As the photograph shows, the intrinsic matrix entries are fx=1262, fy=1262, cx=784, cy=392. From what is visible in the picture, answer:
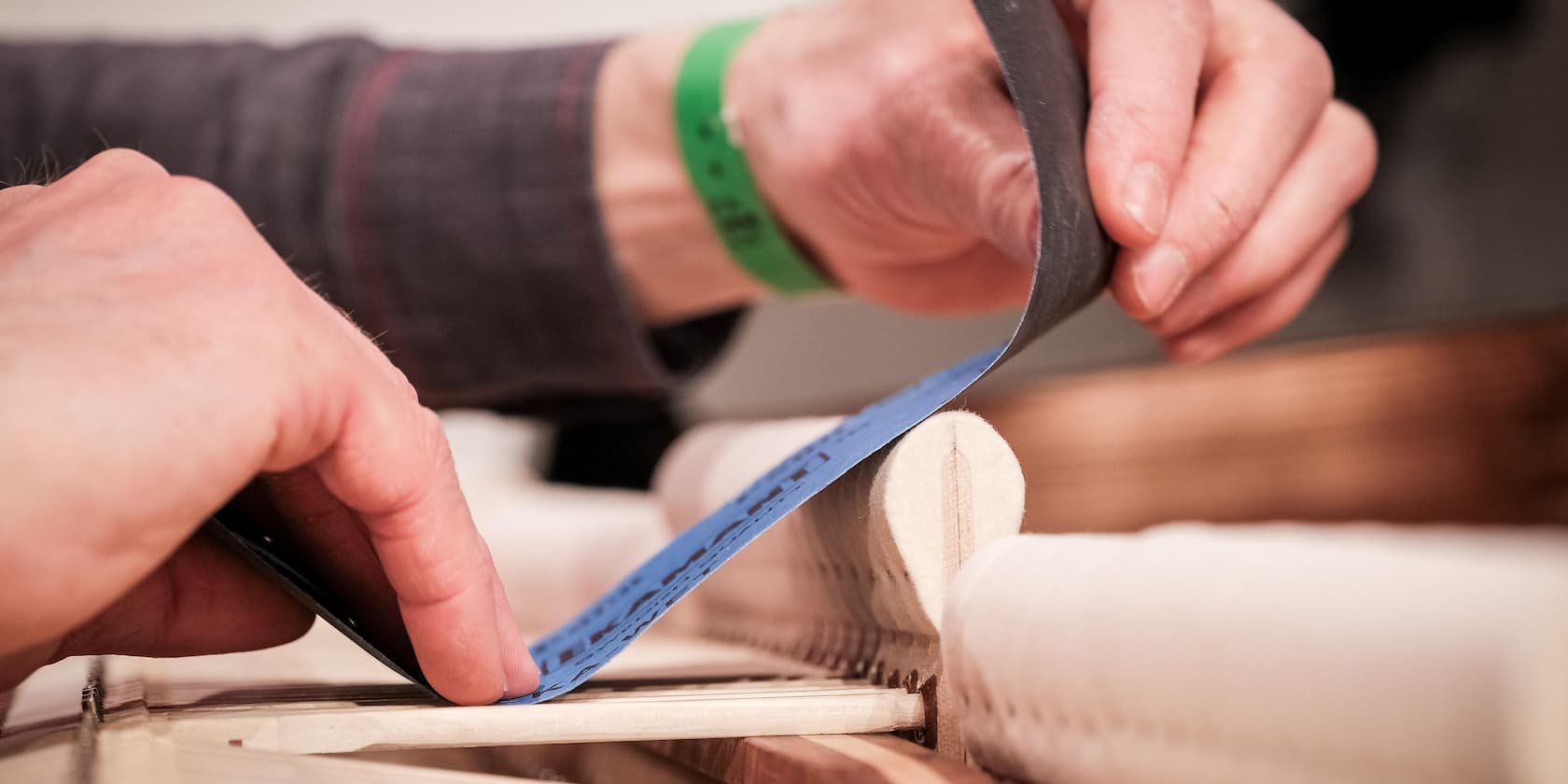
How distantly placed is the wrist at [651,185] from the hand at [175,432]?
49cm

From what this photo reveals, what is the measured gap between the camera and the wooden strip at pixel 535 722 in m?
0.27

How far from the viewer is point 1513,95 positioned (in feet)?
3.97

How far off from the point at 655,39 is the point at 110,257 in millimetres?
587

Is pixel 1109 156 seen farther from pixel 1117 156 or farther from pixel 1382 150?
pixel 1382 150

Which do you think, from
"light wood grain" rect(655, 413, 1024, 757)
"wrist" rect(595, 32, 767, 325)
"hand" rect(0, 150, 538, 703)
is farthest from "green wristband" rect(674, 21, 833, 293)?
"hand" rect(0, 150, 538, 703)

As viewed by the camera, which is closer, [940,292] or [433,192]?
[940,292]

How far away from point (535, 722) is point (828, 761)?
7 cm

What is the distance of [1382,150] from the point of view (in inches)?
49.8

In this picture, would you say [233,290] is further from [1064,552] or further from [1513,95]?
[1513,95]

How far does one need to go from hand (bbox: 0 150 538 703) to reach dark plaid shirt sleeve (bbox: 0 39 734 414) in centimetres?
49

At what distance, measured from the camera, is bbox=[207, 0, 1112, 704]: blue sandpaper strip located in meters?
0.32

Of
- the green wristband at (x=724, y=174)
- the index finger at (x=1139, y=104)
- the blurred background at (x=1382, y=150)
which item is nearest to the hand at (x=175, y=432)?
the index finger at (x=1139, y=104)

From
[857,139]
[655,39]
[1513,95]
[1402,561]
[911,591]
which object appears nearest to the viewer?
[1402,561]

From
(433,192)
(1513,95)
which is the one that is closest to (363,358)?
(433,192)
